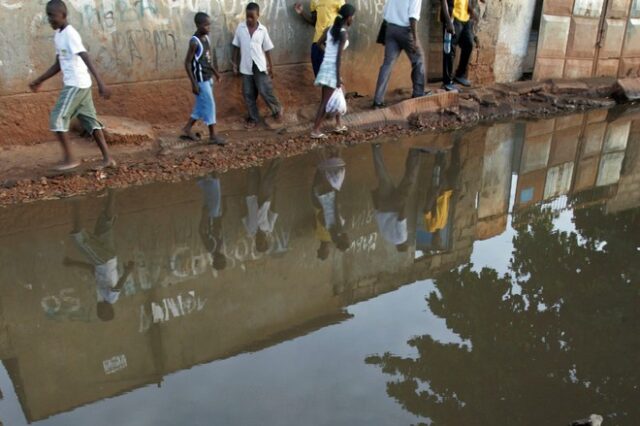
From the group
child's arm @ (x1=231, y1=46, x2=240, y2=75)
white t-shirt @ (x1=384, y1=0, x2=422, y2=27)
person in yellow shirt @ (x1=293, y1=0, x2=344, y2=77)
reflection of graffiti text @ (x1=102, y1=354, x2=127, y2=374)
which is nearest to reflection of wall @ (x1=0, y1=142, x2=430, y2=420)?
reflection of graffiti text @ (x1=102, y1=354, x2=127, y2=374)

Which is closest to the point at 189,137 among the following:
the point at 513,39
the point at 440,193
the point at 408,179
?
the point at 408,179

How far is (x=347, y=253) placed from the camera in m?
4.23

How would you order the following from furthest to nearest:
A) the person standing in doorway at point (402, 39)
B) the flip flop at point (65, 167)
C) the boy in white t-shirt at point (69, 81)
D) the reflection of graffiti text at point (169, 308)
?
the person standing in doorway at point (402, 39) → the flip flop at point (65, 167) → the boy in white t-shirt at point (69, 81) → the reflection of graffiti text at point (169, 308)

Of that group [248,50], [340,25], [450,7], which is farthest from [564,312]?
[450,7]

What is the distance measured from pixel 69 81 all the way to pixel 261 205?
2017 millimetres

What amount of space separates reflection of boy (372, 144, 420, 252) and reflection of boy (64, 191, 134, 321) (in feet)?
6.52

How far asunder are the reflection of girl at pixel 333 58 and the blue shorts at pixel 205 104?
115 cm

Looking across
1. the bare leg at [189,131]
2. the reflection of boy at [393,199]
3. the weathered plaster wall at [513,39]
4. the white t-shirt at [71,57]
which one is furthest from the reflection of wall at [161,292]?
the weathered plaster wall at [513,39]

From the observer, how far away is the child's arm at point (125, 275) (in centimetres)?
374

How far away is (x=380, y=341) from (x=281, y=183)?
240 cm

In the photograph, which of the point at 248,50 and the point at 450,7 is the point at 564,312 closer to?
the point at 248,50

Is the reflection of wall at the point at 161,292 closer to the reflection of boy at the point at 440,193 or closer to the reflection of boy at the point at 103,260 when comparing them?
the reflection of boy at the point at 103,260

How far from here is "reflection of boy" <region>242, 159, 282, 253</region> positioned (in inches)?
175

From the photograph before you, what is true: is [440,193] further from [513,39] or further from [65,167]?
[513,39]
